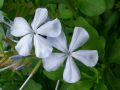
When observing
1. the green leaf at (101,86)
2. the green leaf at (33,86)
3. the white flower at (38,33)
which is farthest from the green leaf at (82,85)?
the white flower at (38,33)

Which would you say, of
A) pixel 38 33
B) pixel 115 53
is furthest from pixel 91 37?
pixel 38 33

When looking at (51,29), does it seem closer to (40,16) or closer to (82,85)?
(40,16)

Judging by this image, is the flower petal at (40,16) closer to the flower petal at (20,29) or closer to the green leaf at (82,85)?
the flower petal at (20,29)

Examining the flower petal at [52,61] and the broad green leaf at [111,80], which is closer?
the flower petal at [52,61]

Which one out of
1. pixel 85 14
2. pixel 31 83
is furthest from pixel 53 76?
pixel 85 14

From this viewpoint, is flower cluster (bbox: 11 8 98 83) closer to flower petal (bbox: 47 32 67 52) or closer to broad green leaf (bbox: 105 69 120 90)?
flower petal (bbox: 47 32 67 52)

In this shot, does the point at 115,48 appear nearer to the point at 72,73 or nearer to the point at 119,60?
the point at 119,60

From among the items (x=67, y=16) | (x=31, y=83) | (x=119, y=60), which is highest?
(x=67, y=16)
